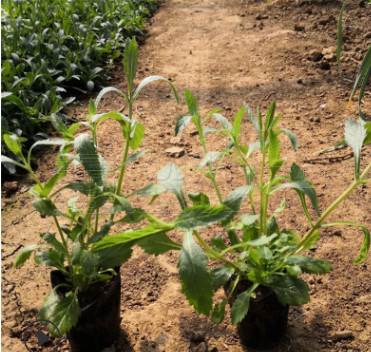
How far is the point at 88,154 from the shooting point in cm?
147

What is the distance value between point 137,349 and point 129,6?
4338 mm

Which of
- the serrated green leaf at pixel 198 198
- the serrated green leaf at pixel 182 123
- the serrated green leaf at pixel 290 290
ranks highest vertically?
the serrated green leaf at pixel 182 123

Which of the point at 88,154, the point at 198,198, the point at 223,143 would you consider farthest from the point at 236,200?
the point at 223,143

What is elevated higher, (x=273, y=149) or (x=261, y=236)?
(x=273, y=149)

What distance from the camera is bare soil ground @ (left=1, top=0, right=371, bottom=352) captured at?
74.5 inches

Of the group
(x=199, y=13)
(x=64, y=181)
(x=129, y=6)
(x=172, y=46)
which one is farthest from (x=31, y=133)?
(x=199, y=13)

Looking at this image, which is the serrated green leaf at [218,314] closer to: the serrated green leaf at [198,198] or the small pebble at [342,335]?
the serrated green leaf at [198,198]

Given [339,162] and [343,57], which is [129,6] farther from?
[339,162]

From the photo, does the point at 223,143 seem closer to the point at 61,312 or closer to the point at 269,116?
the point at 269,116

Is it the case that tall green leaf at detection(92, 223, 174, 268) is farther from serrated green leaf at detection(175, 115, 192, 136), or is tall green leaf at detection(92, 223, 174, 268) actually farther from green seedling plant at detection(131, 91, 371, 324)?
serrated green leaf at detection(175, 115, 192, 136)

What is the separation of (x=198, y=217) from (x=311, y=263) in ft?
1.57

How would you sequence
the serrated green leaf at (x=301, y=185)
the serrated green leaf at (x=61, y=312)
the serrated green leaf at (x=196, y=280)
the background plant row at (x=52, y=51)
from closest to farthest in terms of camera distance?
the serrated green leaf at (x=196, y=280)
the serrated green leaf at (x=301, y=185)
the serrated green leaf at (x=61, y=312)
the background plant row at (x=52, y=51)

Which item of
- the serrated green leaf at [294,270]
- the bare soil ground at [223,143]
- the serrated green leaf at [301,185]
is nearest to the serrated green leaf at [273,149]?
the serrated green leaf at [301,185]

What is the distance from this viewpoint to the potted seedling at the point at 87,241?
152 centimetres
